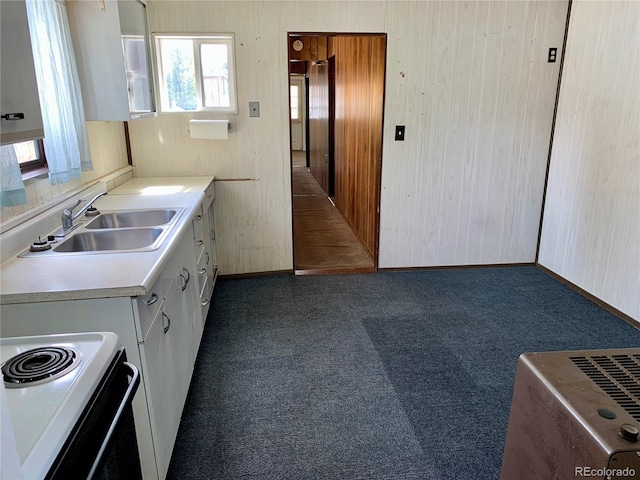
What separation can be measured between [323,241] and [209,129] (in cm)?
195

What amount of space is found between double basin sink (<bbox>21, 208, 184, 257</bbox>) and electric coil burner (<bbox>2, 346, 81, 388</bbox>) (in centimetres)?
88

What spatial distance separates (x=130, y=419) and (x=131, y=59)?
2296 mm

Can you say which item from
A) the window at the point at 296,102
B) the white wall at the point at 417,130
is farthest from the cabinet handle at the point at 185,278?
the window at the point at 296,102

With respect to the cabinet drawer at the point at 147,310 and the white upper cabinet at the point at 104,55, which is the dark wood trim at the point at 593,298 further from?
the white upper cabinet at the point at 104,55

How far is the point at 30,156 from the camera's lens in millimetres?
2328

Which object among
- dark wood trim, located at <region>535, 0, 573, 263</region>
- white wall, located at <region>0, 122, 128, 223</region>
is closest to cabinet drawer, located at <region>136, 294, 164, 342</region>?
white wall, located at <region>0, 122, 128, 223</region>

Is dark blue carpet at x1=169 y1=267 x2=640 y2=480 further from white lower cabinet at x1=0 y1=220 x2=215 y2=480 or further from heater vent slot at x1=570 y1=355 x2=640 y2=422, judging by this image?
heater vent slot at x1=570 y1=355 x2=640 y2=422

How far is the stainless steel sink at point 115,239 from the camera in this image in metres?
2.19

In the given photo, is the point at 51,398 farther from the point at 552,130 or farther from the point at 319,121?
the point at 319,121

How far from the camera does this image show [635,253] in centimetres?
308

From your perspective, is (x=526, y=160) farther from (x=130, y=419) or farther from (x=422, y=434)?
(x=130, y=419)

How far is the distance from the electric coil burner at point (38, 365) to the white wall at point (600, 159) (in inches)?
133

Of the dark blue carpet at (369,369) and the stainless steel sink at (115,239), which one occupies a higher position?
the stainless steel sink at (115,239)

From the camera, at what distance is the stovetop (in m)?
0.73
